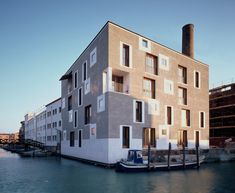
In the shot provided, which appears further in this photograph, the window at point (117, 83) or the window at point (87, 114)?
the window at point (87, 114)

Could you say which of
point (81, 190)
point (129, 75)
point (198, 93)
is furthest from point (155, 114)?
point (81, 190)

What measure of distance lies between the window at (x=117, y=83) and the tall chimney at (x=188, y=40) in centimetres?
1593

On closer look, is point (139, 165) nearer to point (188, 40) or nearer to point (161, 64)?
point (161, 64)

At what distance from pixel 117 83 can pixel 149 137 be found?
7.62 meters

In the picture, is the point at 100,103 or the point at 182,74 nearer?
the point at 100,103

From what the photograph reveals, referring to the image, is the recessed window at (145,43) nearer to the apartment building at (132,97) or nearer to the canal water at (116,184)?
the apartment building at (132,97)

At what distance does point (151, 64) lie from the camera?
31344mm

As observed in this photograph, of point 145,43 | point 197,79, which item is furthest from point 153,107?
point 197,79

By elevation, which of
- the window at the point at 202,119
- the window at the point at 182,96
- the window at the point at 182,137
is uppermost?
the window at the point at 182,96

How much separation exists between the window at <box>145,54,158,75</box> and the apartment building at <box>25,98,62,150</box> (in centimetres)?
2565

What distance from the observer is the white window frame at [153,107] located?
29.5m

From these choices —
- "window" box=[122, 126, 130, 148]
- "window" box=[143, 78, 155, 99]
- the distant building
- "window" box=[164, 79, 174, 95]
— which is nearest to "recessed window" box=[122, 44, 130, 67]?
"window" box=[143, 78, 155, 99]

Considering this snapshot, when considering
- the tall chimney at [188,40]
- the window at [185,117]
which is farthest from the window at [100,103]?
the tall chimney at [188,40]

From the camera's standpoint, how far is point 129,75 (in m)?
28.0
